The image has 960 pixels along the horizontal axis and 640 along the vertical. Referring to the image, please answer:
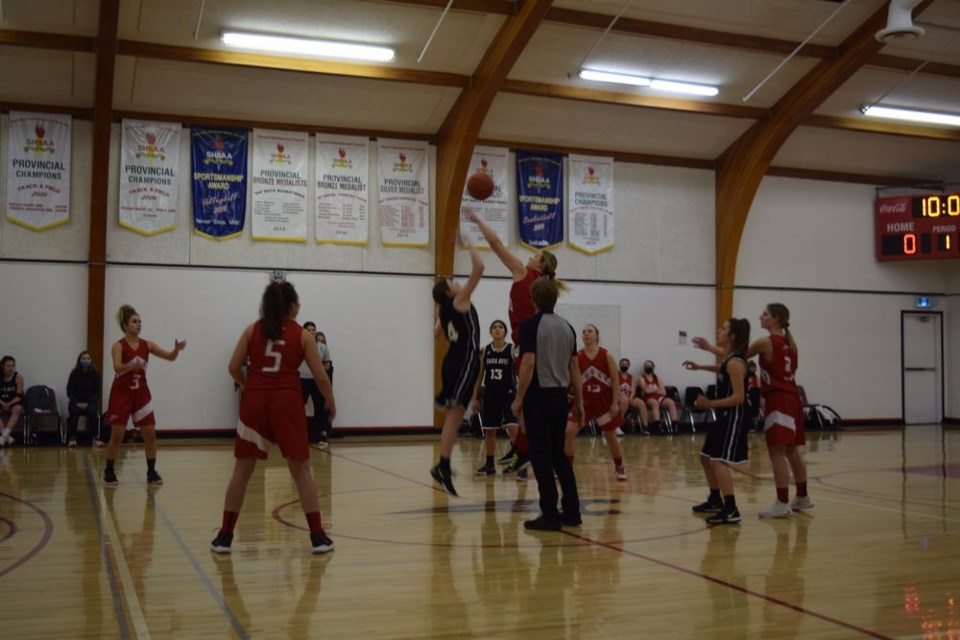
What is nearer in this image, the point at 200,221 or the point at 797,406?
the point at 797,406

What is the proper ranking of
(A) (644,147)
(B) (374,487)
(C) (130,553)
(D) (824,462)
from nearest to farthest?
(C) (130,553), (B) (374,487), (D) (824,462), (A) (644,147)

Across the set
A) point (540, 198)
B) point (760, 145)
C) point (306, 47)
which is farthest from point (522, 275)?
point (760, 145)

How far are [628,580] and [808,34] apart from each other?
12467 millimetres

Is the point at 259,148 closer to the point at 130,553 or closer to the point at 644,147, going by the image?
the point at 644,147

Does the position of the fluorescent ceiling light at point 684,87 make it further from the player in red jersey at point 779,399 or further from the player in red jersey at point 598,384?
the player in red jersey at point 779,399

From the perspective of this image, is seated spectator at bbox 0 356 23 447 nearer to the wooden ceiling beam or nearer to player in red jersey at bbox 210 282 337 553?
the wooden ceiling beam

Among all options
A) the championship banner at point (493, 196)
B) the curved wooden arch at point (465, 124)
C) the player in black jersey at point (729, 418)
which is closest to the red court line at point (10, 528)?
the player in black jersey at point (729, 418)

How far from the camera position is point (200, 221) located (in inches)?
596

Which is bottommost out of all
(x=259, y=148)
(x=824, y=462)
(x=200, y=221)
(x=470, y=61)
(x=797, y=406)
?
(x=824, y=462)

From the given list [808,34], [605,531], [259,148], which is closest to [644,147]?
[808,34]

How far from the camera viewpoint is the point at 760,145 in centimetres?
1719

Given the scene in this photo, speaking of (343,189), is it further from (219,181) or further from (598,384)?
(598,384)

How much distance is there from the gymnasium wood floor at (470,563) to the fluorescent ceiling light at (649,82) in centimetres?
792

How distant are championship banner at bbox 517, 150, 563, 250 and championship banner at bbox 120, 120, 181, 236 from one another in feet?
19.8
